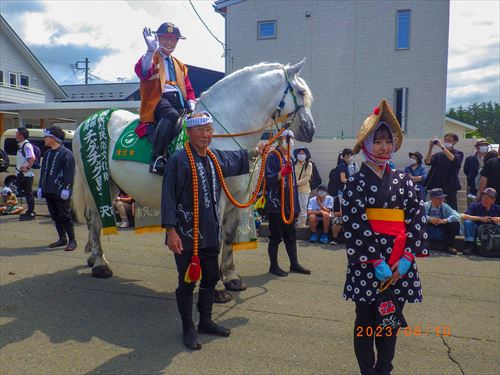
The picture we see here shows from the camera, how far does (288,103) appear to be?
4.78 m

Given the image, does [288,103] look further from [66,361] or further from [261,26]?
[261,26]

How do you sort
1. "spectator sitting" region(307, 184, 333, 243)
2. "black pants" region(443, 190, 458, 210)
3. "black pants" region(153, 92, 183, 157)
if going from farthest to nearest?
"black pants" region(443, 190, 458, 210) < "spectator sitting" region(307, 184, 333, 243) < "black pants" region(153, 92, 183, 157)

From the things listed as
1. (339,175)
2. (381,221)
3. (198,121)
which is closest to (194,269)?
(198,121)

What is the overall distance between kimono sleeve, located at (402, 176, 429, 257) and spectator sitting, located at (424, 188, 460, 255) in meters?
4.88

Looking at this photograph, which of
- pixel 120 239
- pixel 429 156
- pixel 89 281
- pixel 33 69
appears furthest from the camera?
pixel 33 69

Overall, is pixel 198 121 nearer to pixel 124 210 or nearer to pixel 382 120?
pixel 382 120

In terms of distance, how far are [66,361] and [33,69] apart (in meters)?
28.8

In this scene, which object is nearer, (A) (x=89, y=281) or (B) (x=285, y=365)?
(B) (x=285, y=365)

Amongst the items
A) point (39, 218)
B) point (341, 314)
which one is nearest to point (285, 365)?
point (341, 314)

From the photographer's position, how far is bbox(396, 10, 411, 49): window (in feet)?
55.2

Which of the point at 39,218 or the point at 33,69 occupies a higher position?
the point at 33,69

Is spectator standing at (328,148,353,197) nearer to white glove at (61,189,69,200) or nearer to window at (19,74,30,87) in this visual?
white glove at (61,189,69,200)

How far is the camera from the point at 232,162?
147 inches

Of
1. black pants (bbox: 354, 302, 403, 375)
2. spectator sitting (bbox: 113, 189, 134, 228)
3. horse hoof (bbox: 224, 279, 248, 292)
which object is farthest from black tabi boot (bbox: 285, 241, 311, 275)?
spectator sitting (bbox: 113, 189, 134, 228)
